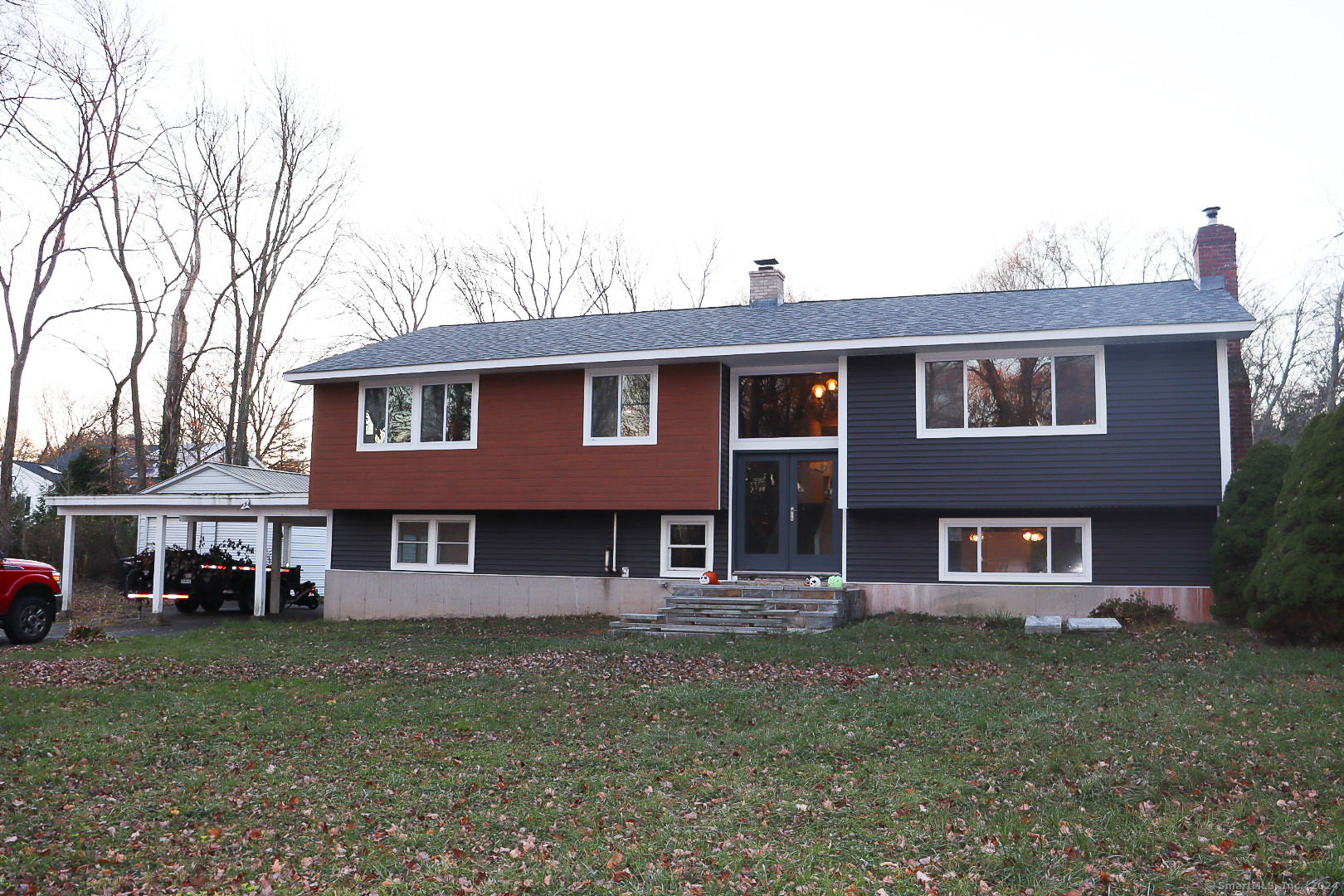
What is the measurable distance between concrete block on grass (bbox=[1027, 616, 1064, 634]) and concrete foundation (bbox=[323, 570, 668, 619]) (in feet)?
20.6

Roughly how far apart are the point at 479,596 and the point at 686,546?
4.06 meters

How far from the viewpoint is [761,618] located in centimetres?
1459

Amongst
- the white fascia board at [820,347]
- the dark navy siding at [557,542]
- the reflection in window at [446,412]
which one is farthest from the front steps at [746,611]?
the reflection in window at [446,412]

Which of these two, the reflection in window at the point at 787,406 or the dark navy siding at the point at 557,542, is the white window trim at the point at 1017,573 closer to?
the reflection in window at the point at 787,406

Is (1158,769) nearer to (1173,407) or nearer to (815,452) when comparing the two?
(1173,407)

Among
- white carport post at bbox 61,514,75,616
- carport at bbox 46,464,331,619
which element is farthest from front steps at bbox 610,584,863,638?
white carport post at bbox 61,514,75,616

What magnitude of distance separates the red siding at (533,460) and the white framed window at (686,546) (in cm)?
75

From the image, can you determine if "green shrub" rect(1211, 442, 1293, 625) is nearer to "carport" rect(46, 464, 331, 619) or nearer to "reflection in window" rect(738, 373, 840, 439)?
"reflection in window" rect(738, 373, 840, 439)

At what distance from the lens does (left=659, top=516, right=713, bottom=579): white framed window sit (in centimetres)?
1739

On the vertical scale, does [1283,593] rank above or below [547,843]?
above

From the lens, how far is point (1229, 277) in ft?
54.5

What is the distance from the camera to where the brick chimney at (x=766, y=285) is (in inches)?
778

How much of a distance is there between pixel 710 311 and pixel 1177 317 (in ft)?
28.1

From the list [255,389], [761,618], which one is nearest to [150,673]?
[761,618]
